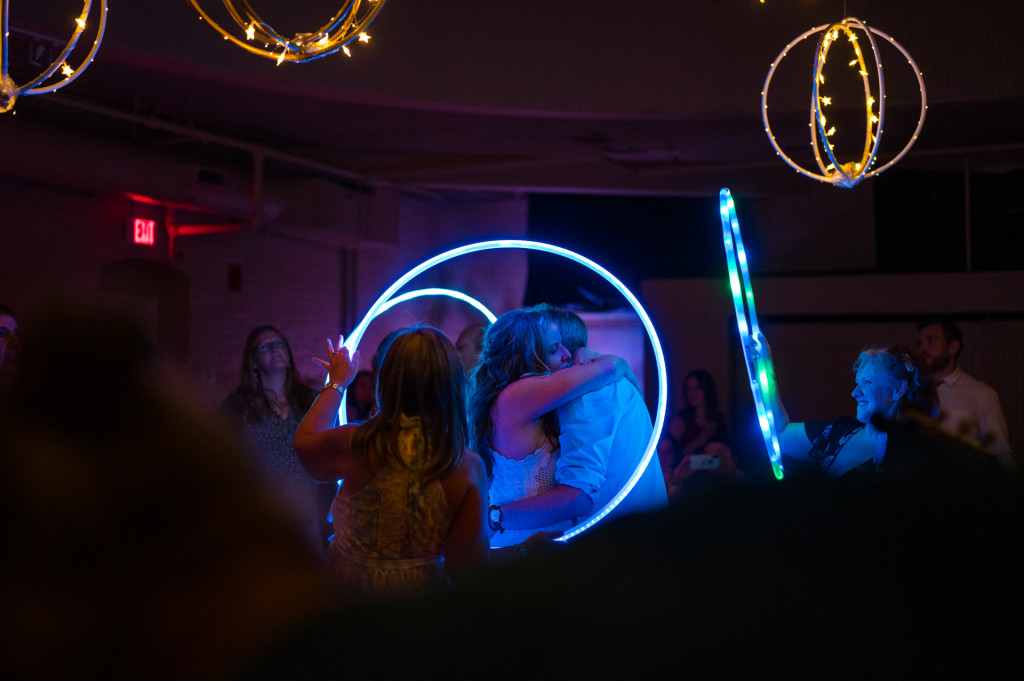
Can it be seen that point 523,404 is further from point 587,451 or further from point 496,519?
point 496,519

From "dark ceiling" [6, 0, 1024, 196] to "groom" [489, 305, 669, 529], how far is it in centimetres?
316

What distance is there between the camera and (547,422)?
2.79 m

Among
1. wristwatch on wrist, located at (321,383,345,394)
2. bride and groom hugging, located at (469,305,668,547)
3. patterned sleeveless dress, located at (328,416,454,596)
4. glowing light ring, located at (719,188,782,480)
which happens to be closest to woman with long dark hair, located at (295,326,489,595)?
patterned sleeveless dress, located at (328,416,454,596)

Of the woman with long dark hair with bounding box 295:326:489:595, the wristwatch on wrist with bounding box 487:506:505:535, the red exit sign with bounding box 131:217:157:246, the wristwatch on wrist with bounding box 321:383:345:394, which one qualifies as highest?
the red exit sign with bounding box 131:217:157:246

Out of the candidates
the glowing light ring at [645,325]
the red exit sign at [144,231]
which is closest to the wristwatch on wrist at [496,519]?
the glowing light ring at [645,325]

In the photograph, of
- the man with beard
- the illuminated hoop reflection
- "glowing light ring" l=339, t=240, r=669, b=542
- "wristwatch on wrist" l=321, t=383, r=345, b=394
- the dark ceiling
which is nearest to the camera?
"wristwatch on wrist" l=321, t=383, r=345, b=394

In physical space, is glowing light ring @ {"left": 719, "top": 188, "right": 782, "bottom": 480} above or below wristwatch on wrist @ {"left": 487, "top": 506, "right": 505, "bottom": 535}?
above

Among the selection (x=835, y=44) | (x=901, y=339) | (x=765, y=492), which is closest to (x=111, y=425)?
(x=765, y=492)

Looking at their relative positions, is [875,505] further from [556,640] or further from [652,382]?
[652,382]

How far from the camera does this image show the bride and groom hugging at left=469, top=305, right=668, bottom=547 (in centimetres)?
265

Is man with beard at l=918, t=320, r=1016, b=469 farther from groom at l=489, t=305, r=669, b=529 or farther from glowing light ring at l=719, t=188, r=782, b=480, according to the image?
groom at l=489, t=305, r=669, b=529

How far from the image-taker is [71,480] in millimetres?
671

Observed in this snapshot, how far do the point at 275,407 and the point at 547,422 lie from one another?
1881 mm

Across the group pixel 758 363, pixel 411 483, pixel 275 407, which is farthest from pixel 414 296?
pixel 411 483
